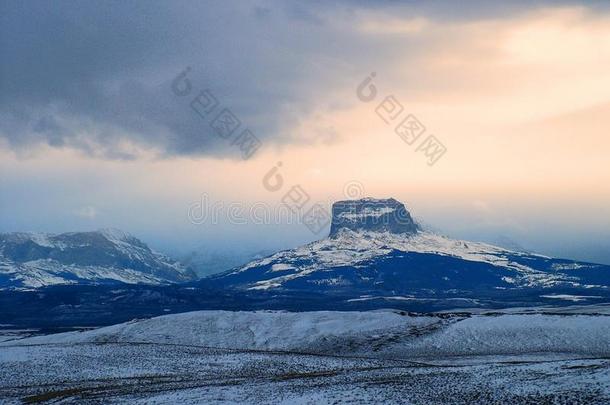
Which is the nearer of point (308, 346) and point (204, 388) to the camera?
point (204, 388)

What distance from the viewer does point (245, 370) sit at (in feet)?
260

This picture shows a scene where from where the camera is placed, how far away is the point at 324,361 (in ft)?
274

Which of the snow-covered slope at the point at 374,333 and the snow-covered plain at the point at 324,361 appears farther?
the snow-covered slope at the point at 374,333

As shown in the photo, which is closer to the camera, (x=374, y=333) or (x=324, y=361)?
(x=324, y=361)

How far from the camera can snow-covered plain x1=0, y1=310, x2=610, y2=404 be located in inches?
2168

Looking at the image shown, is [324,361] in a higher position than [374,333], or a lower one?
lower

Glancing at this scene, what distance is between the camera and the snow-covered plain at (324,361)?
5506 cm

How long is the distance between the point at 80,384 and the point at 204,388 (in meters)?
17.4

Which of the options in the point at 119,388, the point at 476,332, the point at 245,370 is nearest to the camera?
the point at 119,388

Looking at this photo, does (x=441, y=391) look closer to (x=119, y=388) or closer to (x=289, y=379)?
(x=289, y=379)

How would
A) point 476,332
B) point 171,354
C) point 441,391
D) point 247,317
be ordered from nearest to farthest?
point 441,391 < point 171,354 < point 476,332 < point 247,317

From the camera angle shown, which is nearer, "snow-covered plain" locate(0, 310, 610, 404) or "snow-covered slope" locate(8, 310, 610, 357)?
"snow-covered plain" locate(0, 310, 610, 404)

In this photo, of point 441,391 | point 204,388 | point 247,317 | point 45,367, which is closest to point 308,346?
point 247,317

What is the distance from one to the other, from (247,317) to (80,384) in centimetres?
6088
